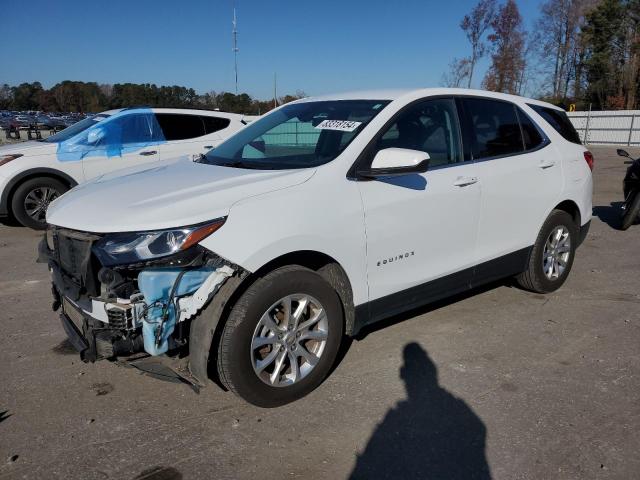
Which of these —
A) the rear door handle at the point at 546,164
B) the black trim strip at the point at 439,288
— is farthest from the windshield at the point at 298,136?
the rear door handle at the point at 546,164

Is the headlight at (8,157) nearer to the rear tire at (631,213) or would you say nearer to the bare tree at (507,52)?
the rear tire at (631,213)

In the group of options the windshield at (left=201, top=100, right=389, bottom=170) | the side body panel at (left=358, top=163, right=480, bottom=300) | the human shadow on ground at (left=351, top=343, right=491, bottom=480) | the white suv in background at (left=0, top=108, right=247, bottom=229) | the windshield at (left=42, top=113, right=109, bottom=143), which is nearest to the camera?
the human shadow on ground at (left=351, top=343, right=491, bottom=480)

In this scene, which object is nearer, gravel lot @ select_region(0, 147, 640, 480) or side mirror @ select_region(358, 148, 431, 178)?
gravel lot @ select_region(0, 147, 640, 480)

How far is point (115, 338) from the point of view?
2674 millimetres

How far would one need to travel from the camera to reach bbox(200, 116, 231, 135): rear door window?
9.06 metres

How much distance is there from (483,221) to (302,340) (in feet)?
5.91

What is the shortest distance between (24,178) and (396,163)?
6.70 metres

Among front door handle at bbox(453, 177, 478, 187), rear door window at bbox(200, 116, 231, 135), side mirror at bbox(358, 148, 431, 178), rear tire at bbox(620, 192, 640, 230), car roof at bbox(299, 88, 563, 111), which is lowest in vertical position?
rear tire at bbox(620, 192, 640, 230)

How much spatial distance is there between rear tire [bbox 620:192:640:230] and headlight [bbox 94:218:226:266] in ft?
23.7

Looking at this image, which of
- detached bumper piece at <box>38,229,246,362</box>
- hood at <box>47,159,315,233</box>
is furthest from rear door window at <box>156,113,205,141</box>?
detached bumper piece at <box>38,229,246,362</box>

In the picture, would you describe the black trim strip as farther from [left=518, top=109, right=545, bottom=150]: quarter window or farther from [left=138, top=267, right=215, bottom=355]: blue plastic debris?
[left=138, top=267, right=215, bottom=355]: blue plastic debris

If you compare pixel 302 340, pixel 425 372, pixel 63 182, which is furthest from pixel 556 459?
pixel 63 182

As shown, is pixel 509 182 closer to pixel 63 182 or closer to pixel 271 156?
pixel 271 156

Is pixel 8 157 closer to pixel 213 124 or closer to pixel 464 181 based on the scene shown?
pixel 213 124
